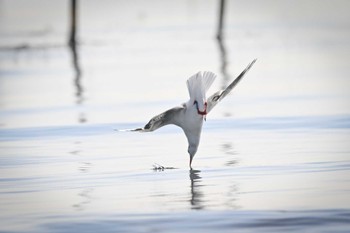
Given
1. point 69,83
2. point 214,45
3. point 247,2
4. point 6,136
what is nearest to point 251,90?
point 69,83

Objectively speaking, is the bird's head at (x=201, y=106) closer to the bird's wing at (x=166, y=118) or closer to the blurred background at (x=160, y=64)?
the bird's wing at (x=166, y=118)

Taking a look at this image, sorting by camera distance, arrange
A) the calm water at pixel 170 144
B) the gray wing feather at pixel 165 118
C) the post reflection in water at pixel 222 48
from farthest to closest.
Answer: the post reflection in water at pixel 222 48
the gray wing feather at pixel 165 118
the calm water at pixel 170 144

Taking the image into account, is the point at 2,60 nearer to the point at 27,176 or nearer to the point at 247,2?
the point at 27,176

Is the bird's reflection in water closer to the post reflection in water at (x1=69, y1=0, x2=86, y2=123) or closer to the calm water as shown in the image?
the calm water

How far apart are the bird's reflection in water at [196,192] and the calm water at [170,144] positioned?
2 centimetres

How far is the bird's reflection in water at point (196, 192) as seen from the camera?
31.4 feet

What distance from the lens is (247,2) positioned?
2771 inches

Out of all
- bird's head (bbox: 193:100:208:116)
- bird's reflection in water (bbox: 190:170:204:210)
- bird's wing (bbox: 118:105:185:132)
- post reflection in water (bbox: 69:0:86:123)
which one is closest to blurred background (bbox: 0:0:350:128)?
post reflection in water (bbox: 69:0:86:123)

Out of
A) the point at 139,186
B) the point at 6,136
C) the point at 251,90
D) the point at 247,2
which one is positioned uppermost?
the point at 247,2

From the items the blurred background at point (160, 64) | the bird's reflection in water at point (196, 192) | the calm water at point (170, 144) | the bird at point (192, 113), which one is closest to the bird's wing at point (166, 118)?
the bird at point (192, 113)

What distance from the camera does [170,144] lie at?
13805 millimetres

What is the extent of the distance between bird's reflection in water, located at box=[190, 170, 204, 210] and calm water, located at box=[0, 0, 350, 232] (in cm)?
2

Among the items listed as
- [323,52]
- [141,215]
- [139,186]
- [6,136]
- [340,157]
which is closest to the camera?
[141,215]

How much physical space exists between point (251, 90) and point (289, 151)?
8.28m
